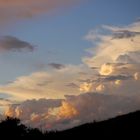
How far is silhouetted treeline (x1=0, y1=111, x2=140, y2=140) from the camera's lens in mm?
30714

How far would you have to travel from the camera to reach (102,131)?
32.9m

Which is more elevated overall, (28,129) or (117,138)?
(28,129)

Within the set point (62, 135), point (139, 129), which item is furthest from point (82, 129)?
point (139, 129)

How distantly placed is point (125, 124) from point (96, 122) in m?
6.20

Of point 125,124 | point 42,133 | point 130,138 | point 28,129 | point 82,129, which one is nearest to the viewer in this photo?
point 130,138

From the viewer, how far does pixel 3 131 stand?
4525cm

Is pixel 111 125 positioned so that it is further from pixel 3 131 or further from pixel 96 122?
pixel 3 131

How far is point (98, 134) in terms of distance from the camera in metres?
32.8

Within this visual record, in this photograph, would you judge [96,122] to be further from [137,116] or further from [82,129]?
[137,116]

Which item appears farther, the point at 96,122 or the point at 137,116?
the point at 96,122

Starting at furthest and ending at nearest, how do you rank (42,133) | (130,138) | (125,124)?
1. (42,133)
2. (125,124)
3. (130,138)

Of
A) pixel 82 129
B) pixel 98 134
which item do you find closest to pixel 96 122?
pixel 82 129

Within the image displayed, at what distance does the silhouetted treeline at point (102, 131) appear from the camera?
101 feet

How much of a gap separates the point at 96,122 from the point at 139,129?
8.79 metres
